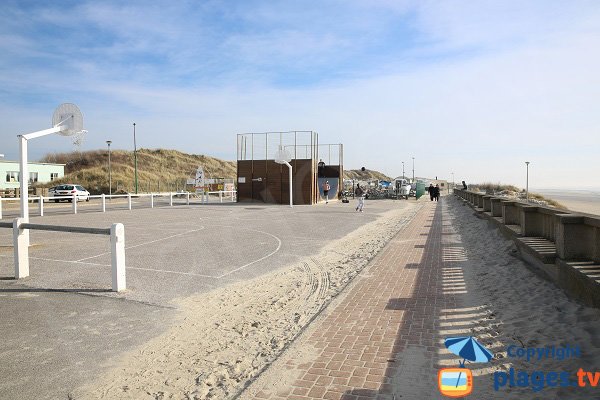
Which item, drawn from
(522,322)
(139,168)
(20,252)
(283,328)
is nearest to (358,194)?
(20,252)

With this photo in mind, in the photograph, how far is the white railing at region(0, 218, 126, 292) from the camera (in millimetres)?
7164

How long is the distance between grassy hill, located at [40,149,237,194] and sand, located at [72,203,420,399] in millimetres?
53921

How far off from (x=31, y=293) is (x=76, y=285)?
701 millimetres

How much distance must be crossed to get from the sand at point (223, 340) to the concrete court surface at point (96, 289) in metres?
0.28

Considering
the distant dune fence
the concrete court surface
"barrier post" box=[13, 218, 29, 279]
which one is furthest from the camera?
"barrier post" box=[13, 218, 29, 279]

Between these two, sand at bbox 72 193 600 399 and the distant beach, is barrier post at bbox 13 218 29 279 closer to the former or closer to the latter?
sand at bbox 72 193 600 399

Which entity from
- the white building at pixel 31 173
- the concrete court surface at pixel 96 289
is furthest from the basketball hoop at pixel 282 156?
the white building at pixel 31 173

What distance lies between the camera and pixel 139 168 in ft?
303

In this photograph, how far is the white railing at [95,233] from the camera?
716 centimetres

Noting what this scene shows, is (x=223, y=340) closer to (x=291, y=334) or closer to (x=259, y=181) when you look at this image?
(x=291, y=334)

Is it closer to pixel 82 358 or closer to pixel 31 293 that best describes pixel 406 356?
pixel 82 358

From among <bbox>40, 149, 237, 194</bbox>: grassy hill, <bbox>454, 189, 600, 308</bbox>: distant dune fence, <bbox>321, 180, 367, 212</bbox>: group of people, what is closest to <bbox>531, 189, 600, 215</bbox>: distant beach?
<bbox>321, 180, 367, 212</bbox>: group of people

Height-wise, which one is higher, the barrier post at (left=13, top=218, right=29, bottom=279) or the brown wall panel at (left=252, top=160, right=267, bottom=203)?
the brown wall panel at (left=252, top=160, right=267, bottom=203)

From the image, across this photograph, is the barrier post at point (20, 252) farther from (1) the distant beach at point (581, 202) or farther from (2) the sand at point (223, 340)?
(1) the distant beach at point (581, 202)
